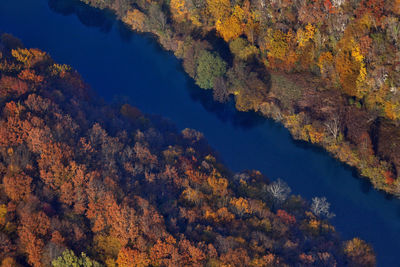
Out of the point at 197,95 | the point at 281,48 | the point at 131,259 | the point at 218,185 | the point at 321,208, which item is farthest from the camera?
the point at 197,95

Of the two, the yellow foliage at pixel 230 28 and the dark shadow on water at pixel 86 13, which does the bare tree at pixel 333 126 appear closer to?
the yellow foliage at pixel 230 28

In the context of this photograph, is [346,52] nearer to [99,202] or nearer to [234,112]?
[234,112]

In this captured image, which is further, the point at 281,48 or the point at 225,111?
the point at 225,111

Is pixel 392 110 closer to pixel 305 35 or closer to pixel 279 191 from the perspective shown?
pixel 305 35

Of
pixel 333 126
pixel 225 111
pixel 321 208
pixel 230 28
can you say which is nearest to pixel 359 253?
pixel 321 208

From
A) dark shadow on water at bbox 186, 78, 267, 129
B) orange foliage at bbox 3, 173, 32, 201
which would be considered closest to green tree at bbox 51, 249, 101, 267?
orange foliage at bbox 3, 173, 32, 201

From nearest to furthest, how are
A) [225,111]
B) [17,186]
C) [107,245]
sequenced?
[107,245]
[17,186]
[225,111]

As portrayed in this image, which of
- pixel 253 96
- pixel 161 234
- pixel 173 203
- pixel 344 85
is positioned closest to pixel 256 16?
pixel 253 96
